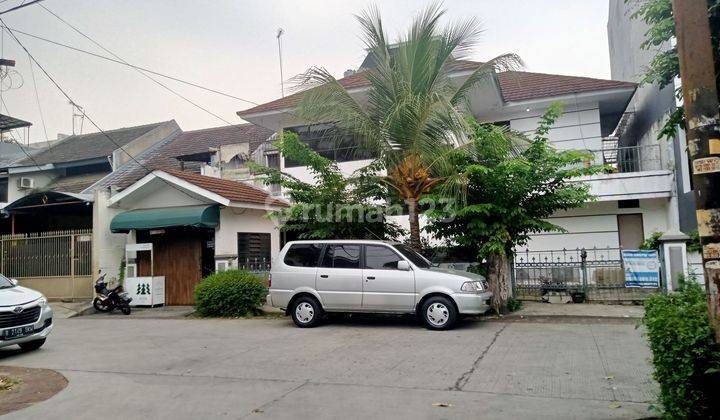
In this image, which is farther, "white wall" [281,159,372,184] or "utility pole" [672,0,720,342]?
"white wall" [281,159,372,184]

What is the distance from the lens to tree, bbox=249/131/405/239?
12609 millimetres

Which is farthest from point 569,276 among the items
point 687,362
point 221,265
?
point 687,362

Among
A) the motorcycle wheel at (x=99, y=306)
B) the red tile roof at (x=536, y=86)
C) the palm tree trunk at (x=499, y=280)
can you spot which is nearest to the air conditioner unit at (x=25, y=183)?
the motorcycle wheel at (x=99, y=306)

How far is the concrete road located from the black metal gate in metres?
2.54

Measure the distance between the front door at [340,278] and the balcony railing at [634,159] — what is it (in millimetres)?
9214

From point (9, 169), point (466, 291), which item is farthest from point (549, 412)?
point (9, 169)

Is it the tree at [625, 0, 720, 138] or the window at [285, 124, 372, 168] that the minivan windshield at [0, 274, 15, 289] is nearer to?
the window at [285, 124, 372, 168]

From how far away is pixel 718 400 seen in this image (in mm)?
3812

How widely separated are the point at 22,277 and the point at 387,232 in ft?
40.5

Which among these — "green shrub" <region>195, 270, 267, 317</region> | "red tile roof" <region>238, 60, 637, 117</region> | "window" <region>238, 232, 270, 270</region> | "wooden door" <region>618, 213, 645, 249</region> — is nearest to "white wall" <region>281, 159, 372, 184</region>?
"red tile roof" <region>238, 60, 637, 117</region>

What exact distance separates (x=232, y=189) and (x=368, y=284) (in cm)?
722

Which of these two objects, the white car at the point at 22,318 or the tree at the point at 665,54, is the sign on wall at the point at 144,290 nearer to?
the white car at the point at 22,318

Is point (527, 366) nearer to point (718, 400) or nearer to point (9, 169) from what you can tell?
point (718, 400)

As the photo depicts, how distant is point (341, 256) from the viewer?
10.7m
